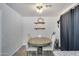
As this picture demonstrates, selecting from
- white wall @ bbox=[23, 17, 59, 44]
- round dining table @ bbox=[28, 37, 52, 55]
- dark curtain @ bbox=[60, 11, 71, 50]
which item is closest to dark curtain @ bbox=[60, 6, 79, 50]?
dark curtain @ bbox=[60, 11, 71, 50]

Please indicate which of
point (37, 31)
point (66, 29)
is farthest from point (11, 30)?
point (66, 29)

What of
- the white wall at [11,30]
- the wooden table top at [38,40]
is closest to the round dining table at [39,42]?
the wooden table top at [38,40]

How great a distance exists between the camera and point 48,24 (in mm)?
2439

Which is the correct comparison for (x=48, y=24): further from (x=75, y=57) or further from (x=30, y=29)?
(x=75, y=57)

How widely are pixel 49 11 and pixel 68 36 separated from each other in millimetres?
1161

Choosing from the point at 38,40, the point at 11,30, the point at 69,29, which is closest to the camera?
the point at 38,40

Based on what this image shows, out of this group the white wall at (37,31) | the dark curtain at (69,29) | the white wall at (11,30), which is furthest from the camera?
the dark curtain at (69,29)

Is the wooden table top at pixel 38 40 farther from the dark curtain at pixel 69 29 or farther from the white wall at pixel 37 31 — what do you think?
the dark curtain at pixel 69 29

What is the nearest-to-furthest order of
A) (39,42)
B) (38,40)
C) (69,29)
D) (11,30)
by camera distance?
(38,40) → (39,42) → (11,30) → (69,29)

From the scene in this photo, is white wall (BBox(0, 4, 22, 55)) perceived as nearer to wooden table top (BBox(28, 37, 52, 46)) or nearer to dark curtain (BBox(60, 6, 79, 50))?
wooden table top (BBox(28, 37, 52, 46))

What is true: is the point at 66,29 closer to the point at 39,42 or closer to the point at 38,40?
the point at 39,42

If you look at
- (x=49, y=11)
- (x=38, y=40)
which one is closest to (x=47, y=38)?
(x=38, y=40)

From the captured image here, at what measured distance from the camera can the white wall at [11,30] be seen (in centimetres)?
252

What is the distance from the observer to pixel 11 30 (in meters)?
2.61
